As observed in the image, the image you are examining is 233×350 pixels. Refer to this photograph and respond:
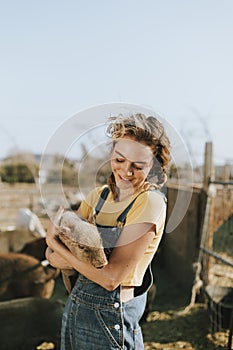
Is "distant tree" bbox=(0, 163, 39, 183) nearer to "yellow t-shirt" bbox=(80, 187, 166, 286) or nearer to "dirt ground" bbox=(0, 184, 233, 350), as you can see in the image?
"dirt ground" bbox=(0, 184, 233, 350)

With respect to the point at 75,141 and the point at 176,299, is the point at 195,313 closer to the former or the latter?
the point at 176,299

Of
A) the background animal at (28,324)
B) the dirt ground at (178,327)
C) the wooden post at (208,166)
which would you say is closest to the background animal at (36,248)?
the dirt ground at (178,327)

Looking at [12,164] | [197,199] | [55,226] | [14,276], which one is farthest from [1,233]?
[12,164]

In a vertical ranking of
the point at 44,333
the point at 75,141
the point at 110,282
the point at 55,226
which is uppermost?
the point at 75,141

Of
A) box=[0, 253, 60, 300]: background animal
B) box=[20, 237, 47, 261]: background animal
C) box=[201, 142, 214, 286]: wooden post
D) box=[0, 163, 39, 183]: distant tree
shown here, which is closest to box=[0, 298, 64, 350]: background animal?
box=[0, 253, 60, 300]: background animal

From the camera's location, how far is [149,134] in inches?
57.3

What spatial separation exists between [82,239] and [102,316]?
34cm

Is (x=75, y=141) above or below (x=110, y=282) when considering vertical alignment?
above

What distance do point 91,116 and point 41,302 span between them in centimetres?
227

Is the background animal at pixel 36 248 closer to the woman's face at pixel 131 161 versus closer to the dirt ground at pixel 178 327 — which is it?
the dirt ground at pixel 178 327

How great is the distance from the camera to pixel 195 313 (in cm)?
486

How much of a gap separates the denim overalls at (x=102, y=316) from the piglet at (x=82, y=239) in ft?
0.19

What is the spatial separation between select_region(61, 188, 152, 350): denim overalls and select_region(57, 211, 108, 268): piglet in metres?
0.06

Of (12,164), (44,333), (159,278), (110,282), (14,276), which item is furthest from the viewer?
(12,164)
